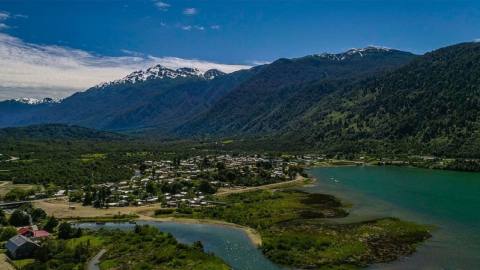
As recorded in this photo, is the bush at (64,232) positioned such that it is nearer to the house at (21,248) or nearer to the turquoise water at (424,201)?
the house at (21,248)

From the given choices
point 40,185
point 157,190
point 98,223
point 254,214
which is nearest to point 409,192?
point 254,214

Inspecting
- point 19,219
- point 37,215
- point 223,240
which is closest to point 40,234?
point 19,219

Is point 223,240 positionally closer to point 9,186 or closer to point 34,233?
point 34,233

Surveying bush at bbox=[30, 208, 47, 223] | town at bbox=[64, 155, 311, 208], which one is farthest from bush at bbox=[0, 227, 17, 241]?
town at bbox=[64, 155, 311, 208]

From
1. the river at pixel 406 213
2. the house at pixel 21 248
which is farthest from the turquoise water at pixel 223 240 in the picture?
the house at pixel 21 248

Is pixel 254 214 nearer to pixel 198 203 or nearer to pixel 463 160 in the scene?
pixel 198 203
